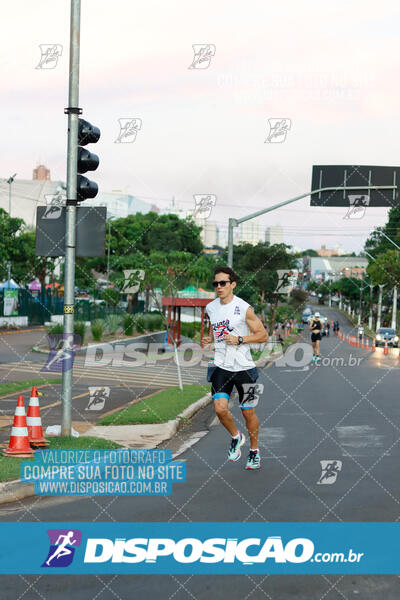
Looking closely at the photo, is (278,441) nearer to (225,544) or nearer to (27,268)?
(225,544)

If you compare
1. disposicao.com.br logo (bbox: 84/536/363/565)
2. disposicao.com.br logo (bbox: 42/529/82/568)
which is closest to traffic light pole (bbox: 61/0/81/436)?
disposicao.com.br logo (bbox: 42/529/82/568)

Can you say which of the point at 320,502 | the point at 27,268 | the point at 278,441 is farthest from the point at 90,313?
the point at 320,502

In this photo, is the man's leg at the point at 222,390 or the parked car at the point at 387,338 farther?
the parked car at the point at 387,338

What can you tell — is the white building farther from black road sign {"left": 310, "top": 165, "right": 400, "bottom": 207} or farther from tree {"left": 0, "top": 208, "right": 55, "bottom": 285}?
black road sign {"left": 310, "top": 165, "right": 400, "bottom": 207}

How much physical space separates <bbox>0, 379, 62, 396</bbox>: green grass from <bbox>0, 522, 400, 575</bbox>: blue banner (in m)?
10.9

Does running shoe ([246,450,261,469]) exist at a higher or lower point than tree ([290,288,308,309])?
higher

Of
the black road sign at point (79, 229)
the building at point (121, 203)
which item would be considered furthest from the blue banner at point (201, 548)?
the building at point (121, 203)

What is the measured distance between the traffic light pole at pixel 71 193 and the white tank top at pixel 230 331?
2.17m

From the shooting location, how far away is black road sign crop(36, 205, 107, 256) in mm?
10211

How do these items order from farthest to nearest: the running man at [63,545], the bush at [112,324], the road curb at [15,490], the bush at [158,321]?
the bush at [158,321] < the bush at [112,324] < the road curb at [15,490] < the running man at [63,545]

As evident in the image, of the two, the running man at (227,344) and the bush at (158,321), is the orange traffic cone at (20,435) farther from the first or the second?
the bush at (158,321)

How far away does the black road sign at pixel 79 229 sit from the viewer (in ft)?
33.5
